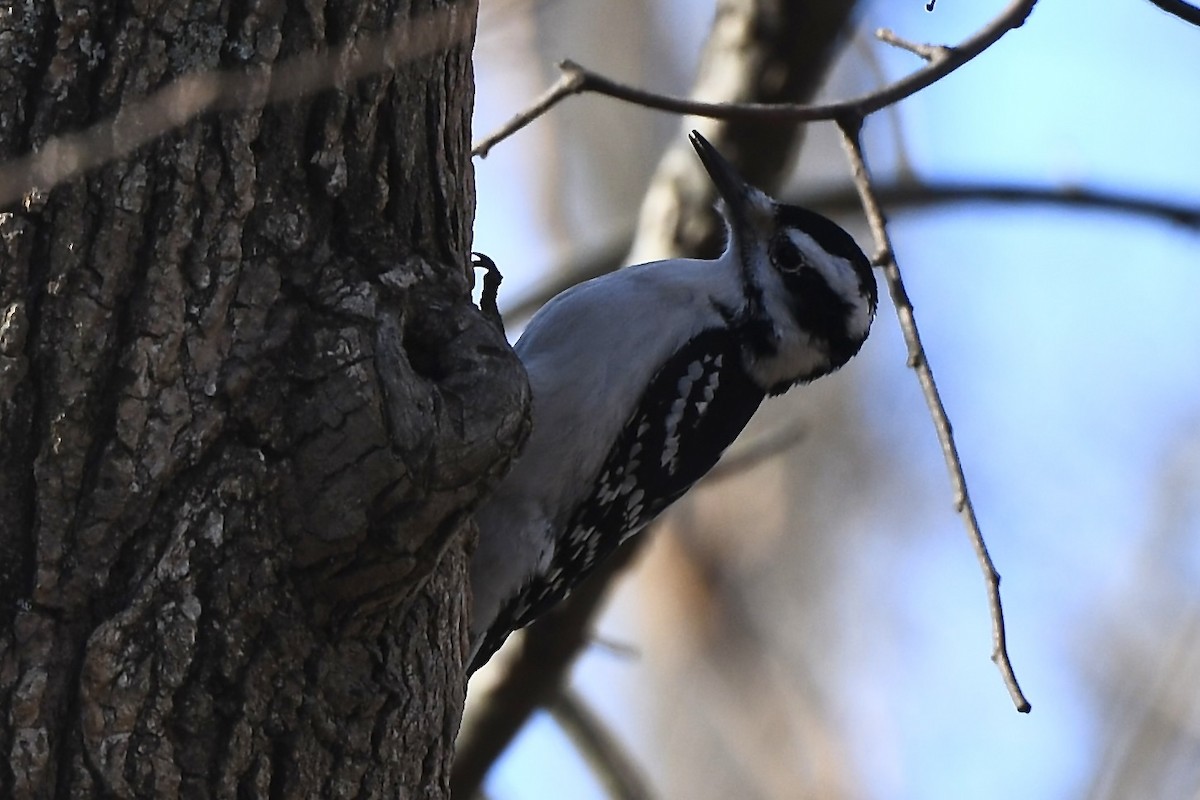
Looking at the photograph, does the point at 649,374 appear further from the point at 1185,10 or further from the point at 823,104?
the point at 1185,10

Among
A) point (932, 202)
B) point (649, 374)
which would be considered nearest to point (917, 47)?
point (649, 374)

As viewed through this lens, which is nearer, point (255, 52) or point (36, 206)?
point (36, 206)

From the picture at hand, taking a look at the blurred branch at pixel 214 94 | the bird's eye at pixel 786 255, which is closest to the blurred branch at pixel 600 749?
the bird's eye at pixel 786 255

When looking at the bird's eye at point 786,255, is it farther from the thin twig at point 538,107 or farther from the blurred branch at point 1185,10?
the blurred branch at point 1185,10

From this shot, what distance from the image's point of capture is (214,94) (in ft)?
6.94

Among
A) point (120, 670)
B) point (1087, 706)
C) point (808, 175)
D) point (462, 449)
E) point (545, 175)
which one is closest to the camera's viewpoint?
point (120, 670)

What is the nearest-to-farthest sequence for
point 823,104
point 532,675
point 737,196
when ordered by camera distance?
point 823,104 < point 737,196 < point 532,675

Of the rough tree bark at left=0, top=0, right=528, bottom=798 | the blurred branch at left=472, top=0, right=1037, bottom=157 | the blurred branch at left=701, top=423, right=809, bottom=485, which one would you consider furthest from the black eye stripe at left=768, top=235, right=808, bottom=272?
the rough tree bark at left=0, top=0, right=528, bottom=798

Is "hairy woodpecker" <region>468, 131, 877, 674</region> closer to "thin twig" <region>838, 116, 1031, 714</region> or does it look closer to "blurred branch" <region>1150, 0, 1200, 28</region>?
"thin twig" <region>838, 116, 1031, 714</region>

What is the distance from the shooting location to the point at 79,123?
206 cm

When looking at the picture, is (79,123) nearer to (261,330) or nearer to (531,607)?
(261,330)

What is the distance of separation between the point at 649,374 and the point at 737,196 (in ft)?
2.43

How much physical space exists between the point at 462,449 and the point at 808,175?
28.4 feet

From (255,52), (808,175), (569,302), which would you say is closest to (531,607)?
(569,302)
